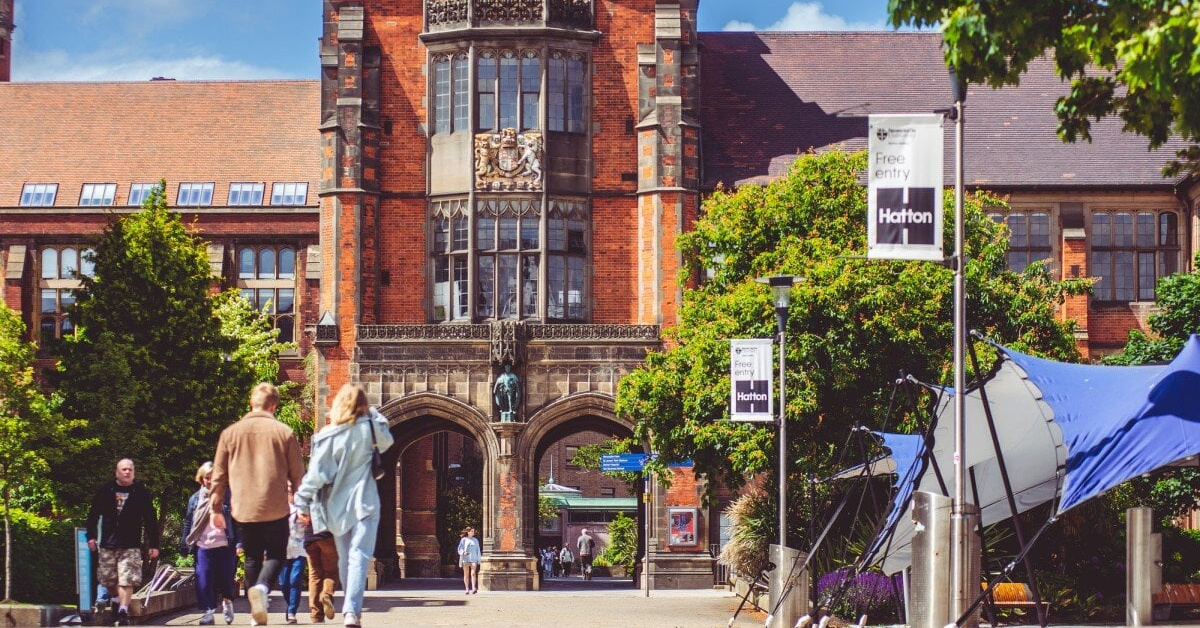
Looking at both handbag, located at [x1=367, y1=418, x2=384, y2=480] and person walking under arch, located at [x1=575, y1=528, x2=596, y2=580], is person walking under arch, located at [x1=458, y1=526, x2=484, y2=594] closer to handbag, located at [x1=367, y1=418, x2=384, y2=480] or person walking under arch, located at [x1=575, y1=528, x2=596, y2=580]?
person walking under arch, located at [x1=575, y1=528, x2=596, y2=580]

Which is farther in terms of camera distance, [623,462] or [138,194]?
[138,194]

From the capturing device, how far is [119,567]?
70.6 feet

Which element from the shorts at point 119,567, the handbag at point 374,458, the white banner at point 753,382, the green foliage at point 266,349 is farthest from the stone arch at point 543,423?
the handbag at point 374,458

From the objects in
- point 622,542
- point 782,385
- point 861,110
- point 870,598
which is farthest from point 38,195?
point 870,598

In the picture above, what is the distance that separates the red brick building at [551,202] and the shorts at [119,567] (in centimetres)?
2193

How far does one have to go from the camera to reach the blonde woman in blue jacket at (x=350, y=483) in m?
14.8

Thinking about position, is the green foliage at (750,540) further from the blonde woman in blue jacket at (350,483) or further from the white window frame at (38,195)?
the white window frame at (38,195)

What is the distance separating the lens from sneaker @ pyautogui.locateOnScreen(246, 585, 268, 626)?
1552 cm

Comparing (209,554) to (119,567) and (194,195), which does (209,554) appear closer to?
(119,567)

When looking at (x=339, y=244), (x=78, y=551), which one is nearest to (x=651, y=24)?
(x=339, y=244)

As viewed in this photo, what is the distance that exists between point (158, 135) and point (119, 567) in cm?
3991

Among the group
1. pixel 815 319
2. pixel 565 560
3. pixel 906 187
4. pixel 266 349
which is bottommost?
pixel 565 560

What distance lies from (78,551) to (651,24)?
25414 millimetres

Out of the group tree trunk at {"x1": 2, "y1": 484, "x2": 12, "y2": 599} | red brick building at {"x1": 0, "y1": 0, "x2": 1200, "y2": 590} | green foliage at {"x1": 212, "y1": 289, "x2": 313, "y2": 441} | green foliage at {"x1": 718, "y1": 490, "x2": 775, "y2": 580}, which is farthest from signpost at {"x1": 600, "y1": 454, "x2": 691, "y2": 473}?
tree trunk at {"x1": 2, "y1": 484, "x2": 12, "y2": 599}
